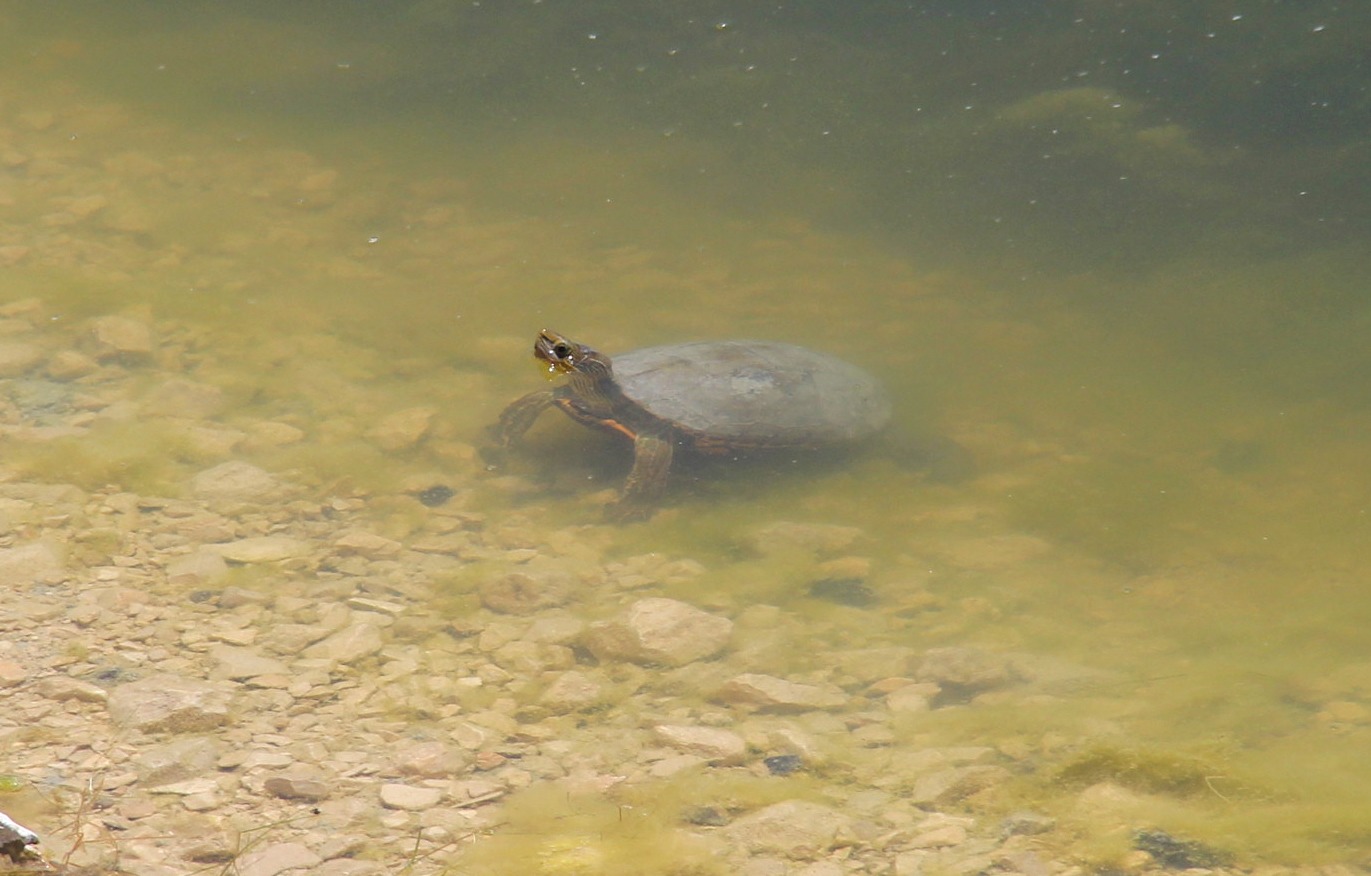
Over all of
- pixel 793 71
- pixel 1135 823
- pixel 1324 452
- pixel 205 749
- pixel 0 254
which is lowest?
pixel 205 749

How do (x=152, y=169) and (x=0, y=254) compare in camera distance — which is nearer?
(x=0, y=254)

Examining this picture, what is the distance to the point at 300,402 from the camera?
462 cm

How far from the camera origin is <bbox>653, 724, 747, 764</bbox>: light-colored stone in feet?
8.45

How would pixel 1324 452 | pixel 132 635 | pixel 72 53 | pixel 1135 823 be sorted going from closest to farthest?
pixel 1135 823
pixel 132 635
pixel 1324 452
pixel 72 53

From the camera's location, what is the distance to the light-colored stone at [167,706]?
2.46 meters

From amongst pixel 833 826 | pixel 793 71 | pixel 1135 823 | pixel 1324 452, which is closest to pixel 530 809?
pixel 833 826

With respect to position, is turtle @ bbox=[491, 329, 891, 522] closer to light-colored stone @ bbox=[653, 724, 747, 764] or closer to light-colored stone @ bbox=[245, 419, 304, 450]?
light-colored stone @ bbox=[245, 419, 304, 450]

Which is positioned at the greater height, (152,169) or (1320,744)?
(152,169)

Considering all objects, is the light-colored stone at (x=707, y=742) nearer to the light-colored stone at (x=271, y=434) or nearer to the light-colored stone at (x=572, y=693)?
the light-colored stone at (x=572, y=693)

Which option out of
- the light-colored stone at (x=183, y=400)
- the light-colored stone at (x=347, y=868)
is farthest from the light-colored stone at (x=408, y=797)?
the light-colored stone at (x=183, y=400)

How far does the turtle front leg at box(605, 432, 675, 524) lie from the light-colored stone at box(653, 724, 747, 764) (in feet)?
4.94

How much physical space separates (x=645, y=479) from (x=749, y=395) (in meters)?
0.59

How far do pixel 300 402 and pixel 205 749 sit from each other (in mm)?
2468

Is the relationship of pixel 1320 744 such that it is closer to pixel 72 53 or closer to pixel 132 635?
pixel 132 635
